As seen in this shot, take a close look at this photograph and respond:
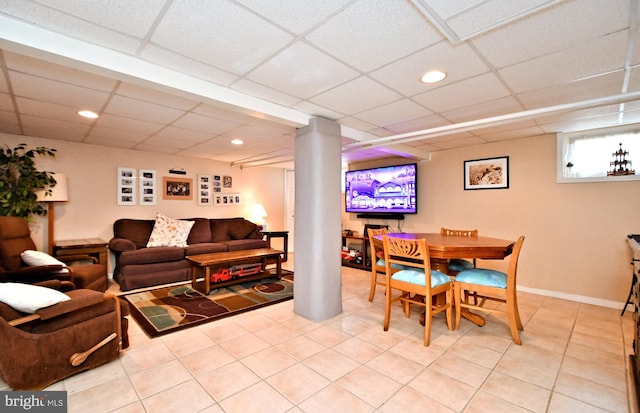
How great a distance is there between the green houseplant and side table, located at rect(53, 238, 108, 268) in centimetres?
A: 56

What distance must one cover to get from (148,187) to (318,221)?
3.83 metres

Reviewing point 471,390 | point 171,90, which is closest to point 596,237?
point 471,390

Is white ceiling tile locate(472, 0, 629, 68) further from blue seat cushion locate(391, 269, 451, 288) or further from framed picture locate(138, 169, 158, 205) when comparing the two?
framed picture locate(138, 169, 158, 205)

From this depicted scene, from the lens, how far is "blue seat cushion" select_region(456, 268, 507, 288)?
2584mm

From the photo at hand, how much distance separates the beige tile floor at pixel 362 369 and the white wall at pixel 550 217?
718mm

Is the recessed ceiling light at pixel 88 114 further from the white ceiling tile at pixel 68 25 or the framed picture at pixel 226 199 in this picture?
the framed picture at pixel 226 199


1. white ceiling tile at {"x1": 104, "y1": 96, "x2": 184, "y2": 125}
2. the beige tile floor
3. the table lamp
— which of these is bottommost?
the beige tile floor

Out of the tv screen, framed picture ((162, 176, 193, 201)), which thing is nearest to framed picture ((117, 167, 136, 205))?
framed picture ((162, 176, 193, 201))

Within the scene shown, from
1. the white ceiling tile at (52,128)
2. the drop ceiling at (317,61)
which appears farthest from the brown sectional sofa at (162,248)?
the drop ceiling at (317,61)

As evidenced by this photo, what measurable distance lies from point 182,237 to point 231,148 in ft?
5.87

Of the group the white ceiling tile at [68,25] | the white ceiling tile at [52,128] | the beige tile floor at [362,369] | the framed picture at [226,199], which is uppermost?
the white ceiling tile at [52,128]

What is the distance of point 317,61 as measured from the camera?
1.94 metres

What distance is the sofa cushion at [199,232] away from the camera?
527 cm

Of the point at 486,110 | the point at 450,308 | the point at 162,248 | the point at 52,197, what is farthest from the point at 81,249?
the point at 486,110
